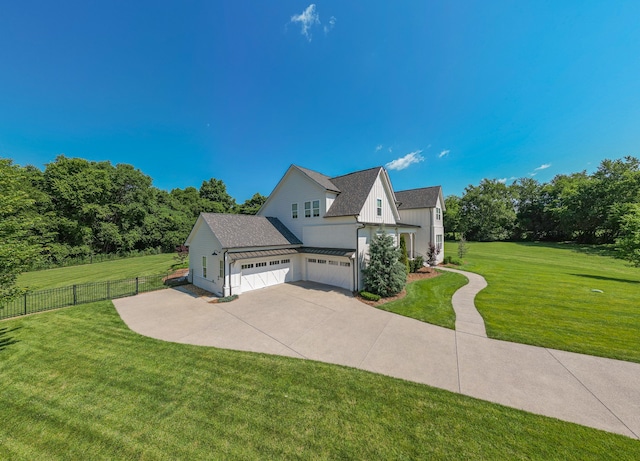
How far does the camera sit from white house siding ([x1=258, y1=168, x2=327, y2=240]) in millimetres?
16484

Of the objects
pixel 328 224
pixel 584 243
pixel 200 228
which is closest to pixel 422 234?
pixel 328 224

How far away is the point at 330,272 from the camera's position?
15.2 meters

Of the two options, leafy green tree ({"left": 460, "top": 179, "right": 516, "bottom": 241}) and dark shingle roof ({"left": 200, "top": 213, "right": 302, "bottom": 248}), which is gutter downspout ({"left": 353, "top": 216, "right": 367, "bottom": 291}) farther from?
leafy green tree ({"left": 460, "top": 179, "right": 516, "bottom": 241})

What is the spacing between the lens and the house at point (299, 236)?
13.8 metres

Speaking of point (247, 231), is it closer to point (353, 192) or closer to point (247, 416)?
point (353, 192)

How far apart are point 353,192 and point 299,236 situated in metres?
5.64

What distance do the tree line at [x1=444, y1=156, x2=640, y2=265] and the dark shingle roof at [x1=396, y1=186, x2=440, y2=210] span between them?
33.0 meters

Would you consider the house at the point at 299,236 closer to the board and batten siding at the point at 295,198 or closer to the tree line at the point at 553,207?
the board and batten siding at the point at 295,198

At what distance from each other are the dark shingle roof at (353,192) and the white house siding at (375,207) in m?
0.39

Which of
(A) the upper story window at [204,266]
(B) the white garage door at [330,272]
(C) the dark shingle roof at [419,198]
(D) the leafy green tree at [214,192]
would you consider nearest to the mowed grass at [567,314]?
(B) the white garage door at [330,272]

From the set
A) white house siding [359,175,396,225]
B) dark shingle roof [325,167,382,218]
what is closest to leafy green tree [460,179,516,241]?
white house siding [359,175,396,225]

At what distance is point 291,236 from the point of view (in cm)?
1778

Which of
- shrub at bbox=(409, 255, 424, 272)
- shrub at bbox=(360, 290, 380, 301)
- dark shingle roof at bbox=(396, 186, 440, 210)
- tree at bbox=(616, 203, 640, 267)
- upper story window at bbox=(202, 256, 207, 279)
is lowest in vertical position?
shrub at bbox=(360, 290, 380, 301)

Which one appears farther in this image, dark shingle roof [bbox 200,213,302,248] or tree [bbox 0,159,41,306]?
dark shingle roof [bbox 200,213,302,248]
